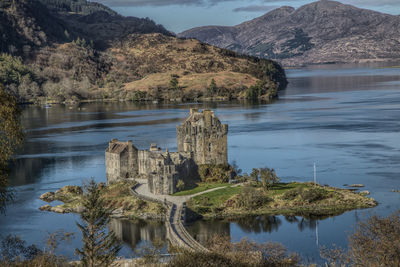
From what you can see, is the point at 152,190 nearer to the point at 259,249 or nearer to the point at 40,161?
the point at 259,249

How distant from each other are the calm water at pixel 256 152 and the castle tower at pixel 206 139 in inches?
408

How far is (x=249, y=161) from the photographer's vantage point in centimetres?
9212

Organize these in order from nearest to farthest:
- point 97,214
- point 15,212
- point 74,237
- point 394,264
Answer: point 394,264, point 97,214, point 74,237, point 15,212

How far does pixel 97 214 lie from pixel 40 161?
67.4 m

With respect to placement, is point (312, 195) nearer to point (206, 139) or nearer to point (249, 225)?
point (249, 225)

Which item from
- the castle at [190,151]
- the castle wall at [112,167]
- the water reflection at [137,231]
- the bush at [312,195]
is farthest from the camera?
the castle wall at [112,167]

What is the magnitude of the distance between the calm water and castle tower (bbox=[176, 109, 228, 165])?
10.4 m

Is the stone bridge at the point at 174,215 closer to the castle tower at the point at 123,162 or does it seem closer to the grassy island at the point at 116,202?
the grassy island at the point at 116,202

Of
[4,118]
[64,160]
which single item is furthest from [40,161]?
[4,118]

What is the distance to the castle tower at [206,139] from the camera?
74250mm

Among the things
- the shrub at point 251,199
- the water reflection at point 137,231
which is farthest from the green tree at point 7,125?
the shrub at point 251,199

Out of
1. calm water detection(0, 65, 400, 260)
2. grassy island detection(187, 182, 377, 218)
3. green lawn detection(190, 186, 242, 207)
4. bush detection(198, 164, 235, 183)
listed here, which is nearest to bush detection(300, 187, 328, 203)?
grassy island detection(187, 182, 377, 218)

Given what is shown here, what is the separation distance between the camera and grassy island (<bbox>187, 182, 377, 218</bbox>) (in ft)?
202

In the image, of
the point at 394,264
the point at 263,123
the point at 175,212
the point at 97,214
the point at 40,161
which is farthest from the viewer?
the point at 263,123
